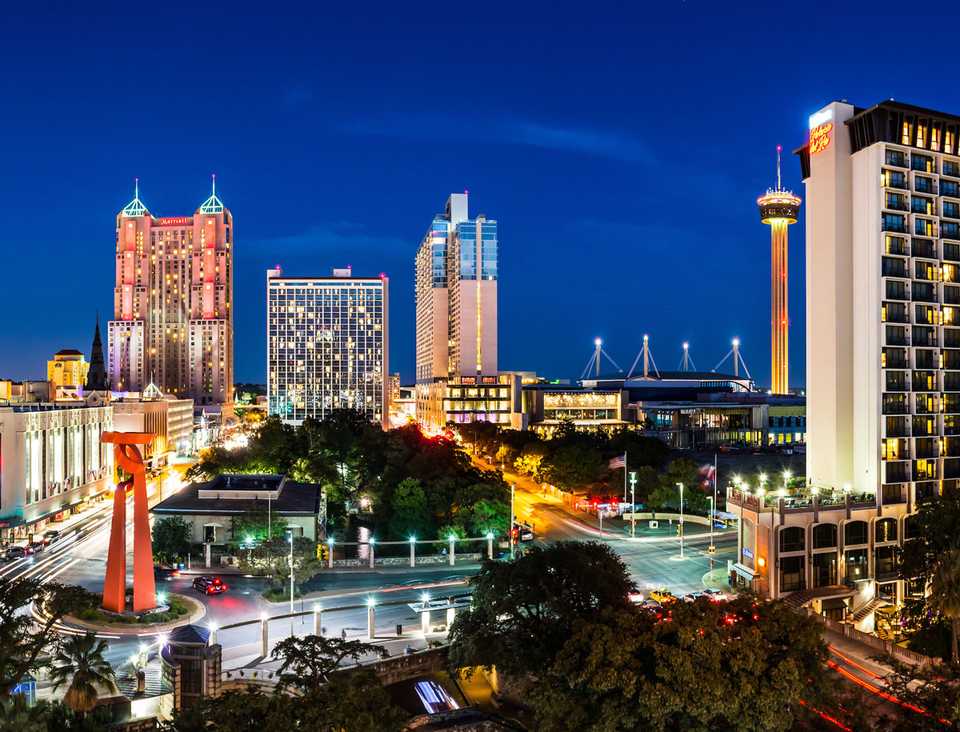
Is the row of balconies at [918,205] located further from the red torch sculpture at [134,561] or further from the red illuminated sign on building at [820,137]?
the red torch sculpture at [134,561]

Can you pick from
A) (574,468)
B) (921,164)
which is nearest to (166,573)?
(574,468)

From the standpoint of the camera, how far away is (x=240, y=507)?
64.8m

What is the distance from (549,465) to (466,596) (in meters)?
44.5

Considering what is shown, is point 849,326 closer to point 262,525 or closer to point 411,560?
point 411,560

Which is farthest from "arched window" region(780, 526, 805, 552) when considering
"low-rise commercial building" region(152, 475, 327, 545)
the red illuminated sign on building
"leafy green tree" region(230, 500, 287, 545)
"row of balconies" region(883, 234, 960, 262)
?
"leafy green tree" region(230, 500, 287, 545)

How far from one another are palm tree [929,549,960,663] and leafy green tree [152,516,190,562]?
5100 centimetres

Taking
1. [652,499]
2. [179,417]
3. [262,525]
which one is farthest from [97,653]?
[179,417]

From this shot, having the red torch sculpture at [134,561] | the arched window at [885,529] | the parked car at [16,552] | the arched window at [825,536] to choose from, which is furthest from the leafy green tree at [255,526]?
the arched window at [885,529]

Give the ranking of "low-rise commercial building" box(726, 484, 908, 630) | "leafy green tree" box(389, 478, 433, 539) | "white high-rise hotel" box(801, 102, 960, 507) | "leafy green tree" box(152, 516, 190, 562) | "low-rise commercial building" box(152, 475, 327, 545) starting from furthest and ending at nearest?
"leafy green tree" box(389, 478, 433, 539), "low-rise commercial building" box(152, 475, 327, 545), "leafy green tree" box(152, 516, 190, 562), "white high-rise hotel" box(801, 102, 960, 507), "low-rise commercial building" box(726, 484, 908, 630)

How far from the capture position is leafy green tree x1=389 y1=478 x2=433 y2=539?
68812 millimetres

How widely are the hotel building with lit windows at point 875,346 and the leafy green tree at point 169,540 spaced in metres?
42.5

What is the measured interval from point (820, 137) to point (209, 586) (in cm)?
5640

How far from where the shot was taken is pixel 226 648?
41469mm

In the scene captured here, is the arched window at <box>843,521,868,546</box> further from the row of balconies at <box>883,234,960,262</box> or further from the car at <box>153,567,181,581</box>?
the car at <box>153,567,181,581</box>
